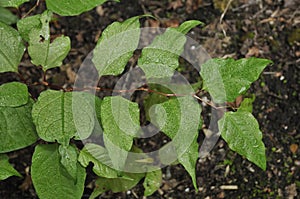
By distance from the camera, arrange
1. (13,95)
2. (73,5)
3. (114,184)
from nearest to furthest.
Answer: (73,5) → (13,95) → (114,184)

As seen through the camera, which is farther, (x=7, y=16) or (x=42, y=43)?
(x=7, y=16)

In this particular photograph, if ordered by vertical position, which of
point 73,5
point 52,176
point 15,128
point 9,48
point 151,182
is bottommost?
point 151,182

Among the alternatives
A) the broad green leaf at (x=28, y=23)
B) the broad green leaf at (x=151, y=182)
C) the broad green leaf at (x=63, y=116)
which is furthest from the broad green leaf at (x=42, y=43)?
the broad green leaf at (x=151, y=182)

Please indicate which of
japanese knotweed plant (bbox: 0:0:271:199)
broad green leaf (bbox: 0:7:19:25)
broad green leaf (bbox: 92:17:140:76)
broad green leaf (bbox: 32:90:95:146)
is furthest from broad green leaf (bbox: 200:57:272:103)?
broad green leaf (bbox: 0:7:19:25)

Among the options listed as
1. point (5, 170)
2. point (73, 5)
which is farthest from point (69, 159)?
point (73, 5)

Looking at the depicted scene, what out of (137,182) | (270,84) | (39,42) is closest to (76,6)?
(39,42)

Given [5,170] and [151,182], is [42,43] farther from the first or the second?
[151,182]

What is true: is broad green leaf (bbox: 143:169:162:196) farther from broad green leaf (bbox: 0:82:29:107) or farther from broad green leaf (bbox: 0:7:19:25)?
broad green leaf (bbox: 0:7:19:25)
